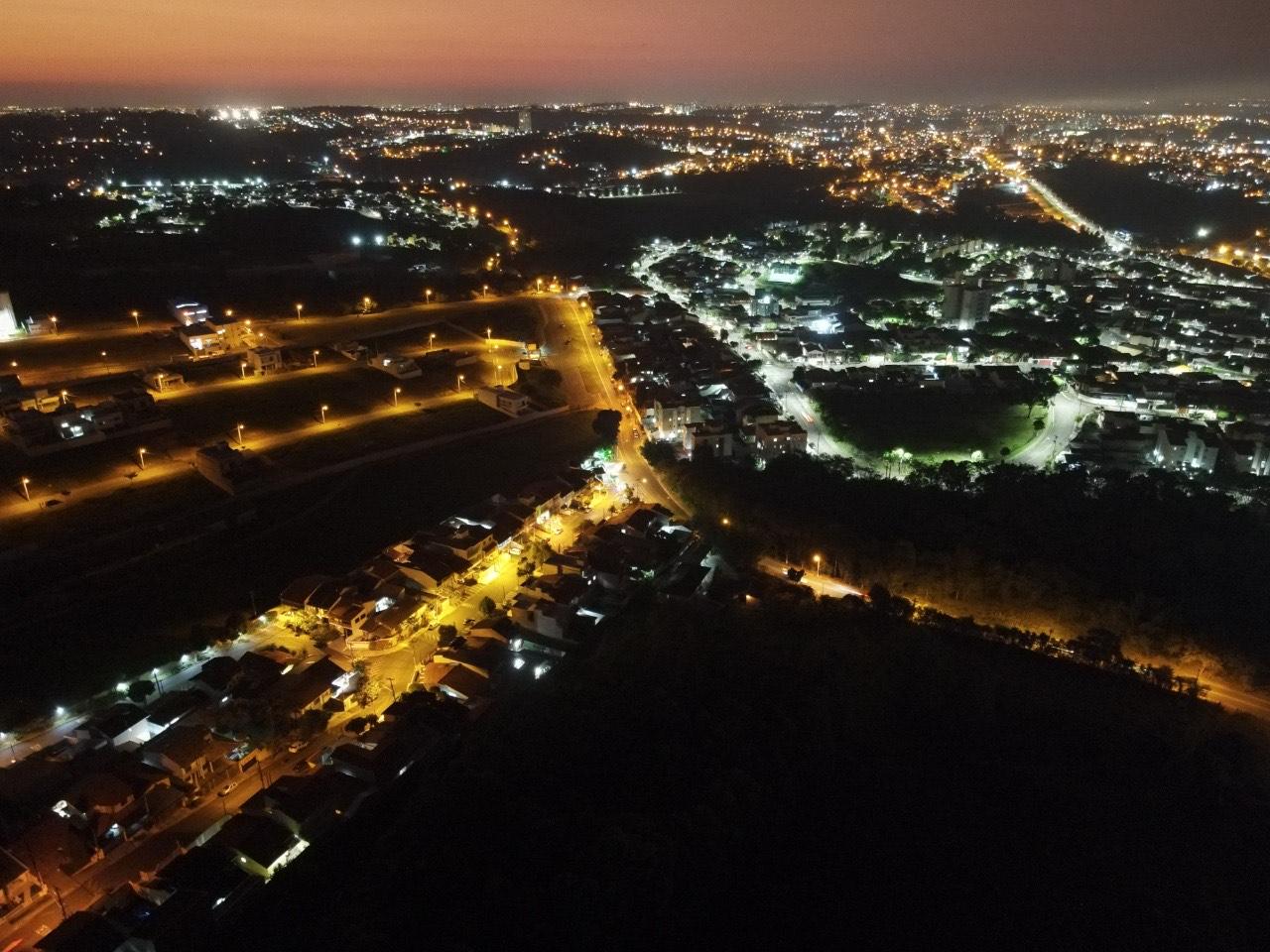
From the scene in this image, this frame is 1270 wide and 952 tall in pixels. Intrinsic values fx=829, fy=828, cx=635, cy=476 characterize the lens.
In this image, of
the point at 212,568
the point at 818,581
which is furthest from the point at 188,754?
the point at 818,581

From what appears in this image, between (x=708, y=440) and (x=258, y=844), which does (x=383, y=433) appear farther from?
(x=258, y=844)

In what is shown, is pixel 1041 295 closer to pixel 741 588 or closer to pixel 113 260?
pixel 741 588

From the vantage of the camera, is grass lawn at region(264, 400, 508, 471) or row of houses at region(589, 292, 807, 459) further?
row of houses at region(589, 292, 807, 459)

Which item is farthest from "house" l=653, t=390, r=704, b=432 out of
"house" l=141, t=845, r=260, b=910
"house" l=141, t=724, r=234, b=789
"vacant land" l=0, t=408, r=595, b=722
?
"house" l=141, t=845, r=260, b=910

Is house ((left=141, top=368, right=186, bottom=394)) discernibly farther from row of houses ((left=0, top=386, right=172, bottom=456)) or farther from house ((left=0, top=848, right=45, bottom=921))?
house ((left=0, top=848, right=45, bottom=921))

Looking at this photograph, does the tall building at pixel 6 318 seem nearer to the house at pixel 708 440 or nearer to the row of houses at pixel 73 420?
the row of houses at pixel 73 420

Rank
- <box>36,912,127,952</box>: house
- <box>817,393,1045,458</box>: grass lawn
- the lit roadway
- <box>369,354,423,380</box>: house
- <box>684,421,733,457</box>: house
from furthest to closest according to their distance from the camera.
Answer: <box>369,354,423,380</box>: house
<box>817,393,1045,458</box>: grass lawn
<box>684,421,733,457</box>: house
the lit roadway
<box>36,912,127,952</box>: house
